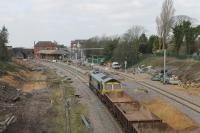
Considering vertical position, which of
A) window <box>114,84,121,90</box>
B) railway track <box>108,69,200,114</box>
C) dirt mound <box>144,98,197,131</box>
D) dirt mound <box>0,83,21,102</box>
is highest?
window <box>114,84,121,90</box>

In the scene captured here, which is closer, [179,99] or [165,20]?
[179,99]

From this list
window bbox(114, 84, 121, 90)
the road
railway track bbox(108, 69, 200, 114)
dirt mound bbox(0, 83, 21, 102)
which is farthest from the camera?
dirt mound bbox(0, 83, 21, 102)

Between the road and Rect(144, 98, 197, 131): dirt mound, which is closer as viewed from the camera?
Rect(144, 98, 197, 131): dirt mound

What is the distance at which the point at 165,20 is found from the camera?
92.0m

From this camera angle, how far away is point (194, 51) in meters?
87.1

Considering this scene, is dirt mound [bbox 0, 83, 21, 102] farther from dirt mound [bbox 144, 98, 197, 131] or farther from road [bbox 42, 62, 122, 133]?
dirt mound [bbox 144, 98, 197, 131]

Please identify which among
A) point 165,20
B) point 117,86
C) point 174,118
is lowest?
point 174,118

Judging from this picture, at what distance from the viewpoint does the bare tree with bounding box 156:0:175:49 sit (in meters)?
91.0

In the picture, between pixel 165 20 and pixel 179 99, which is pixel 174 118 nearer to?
pixel 179 99

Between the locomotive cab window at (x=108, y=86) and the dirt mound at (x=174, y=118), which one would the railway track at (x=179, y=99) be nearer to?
the dirt mound at (x=174, y=118)

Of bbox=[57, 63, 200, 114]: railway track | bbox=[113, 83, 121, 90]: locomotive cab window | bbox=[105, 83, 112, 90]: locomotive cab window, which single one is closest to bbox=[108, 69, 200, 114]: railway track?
bbox=[57, 63, 200, 114]: railway track

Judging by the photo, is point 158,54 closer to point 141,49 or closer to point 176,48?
point 176,48

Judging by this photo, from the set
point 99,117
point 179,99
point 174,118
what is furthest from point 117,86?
point 174,118

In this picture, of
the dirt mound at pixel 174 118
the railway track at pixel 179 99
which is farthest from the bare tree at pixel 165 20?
the dirt mound at pixel 174 118
